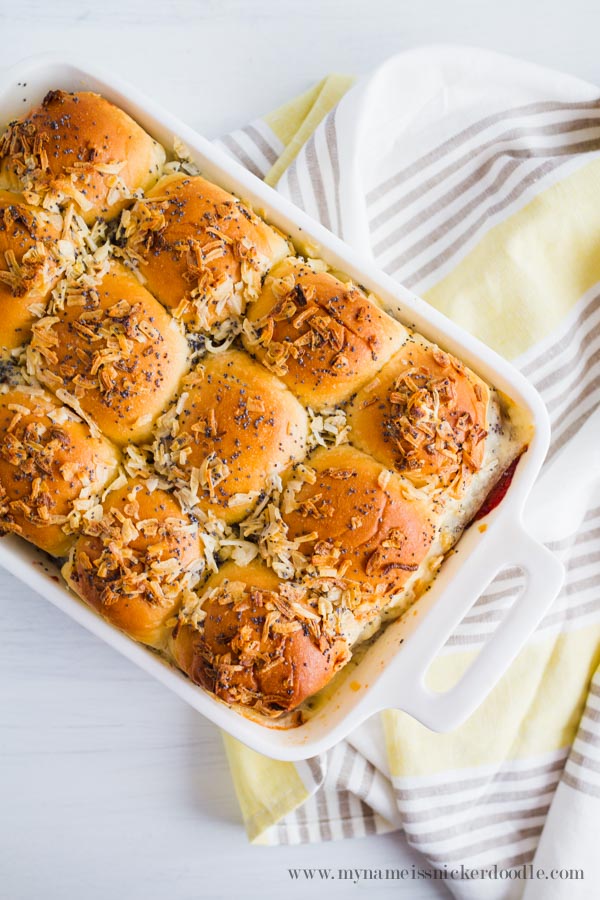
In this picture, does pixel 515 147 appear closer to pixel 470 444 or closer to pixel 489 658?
pixel 470 444

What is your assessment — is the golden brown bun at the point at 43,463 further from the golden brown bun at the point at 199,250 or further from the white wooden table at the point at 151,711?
the white wooden table at the point at 151,711

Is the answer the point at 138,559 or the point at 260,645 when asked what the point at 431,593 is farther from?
the point at 138,559

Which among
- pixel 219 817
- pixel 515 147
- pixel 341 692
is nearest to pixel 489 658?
pixel 341 692

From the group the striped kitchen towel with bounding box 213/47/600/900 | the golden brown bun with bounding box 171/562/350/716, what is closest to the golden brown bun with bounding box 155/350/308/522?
the golden brown bun with bounding box 171/562/350/716

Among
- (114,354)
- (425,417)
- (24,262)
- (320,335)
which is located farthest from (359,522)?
(24,262)

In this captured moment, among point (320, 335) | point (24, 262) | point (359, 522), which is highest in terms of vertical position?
point (320, 335)

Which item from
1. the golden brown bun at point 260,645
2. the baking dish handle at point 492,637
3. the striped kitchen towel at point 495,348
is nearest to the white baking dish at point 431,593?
the baking dish handle at point 492,637
